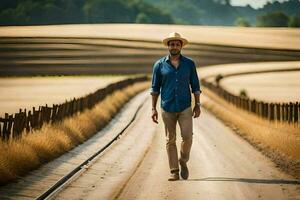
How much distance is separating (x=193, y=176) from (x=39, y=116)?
24.5 ft

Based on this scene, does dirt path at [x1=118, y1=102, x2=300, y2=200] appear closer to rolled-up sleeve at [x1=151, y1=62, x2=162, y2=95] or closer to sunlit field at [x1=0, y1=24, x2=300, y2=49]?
rolled-up sleeve at [x1=151, y1=62, x2=162, y2=95]

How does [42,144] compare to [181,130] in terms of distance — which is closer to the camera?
[181,130]

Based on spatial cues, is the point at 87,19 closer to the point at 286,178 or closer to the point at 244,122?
the point at 244,122

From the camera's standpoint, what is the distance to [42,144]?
1652 centimetres

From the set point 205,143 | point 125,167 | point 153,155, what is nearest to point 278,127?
point 205,143

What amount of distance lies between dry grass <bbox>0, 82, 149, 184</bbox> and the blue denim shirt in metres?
3.02

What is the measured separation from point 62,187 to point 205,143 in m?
8.49

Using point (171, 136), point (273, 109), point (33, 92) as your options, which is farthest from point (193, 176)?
point (33, 92)

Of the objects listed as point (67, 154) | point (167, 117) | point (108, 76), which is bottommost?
point (108, 76)

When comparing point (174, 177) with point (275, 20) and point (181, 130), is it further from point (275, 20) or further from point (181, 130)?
point (275, 20)

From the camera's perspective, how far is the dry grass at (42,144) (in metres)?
13.6

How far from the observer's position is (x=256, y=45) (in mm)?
112875

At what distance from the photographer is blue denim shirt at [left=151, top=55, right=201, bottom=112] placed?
42.3 ft

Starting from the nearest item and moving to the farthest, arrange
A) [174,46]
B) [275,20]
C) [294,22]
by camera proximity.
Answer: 1. [174,46]
2. [294,22]
3. [275,20]
